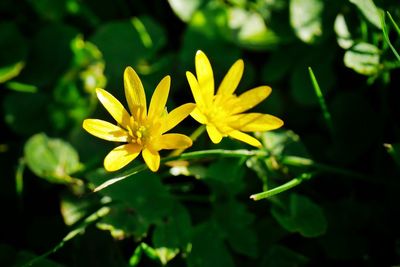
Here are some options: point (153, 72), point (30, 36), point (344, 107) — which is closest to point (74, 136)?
point (153, 72)

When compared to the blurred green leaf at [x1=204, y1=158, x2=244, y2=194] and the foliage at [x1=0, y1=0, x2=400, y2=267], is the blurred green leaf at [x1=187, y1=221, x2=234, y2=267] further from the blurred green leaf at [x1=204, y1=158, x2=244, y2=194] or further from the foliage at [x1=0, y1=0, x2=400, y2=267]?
the blurred green leaf at [x1=204, y1=158, x2=244, y2=194]

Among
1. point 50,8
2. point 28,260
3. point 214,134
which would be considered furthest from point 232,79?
point 50,8

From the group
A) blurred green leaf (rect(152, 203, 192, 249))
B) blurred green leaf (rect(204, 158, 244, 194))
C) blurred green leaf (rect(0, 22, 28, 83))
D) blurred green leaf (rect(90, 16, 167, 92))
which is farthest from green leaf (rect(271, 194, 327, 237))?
blurred green leaf (rect(0, 22, 28, 83))

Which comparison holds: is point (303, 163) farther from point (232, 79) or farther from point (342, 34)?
point (342, 34)

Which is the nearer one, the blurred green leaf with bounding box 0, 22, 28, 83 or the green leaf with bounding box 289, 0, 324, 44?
the green leaf with bounding box 289, 0, 324, 44

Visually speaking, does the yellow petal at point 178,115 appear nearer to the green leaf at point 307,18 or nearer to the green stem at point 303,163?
the green stem at point 303,163

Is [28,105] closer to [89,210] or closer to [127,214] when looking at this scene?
[89,210]

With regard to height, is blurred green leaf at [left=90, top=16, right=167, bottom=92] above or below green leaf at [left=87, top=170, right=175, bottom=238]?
above
